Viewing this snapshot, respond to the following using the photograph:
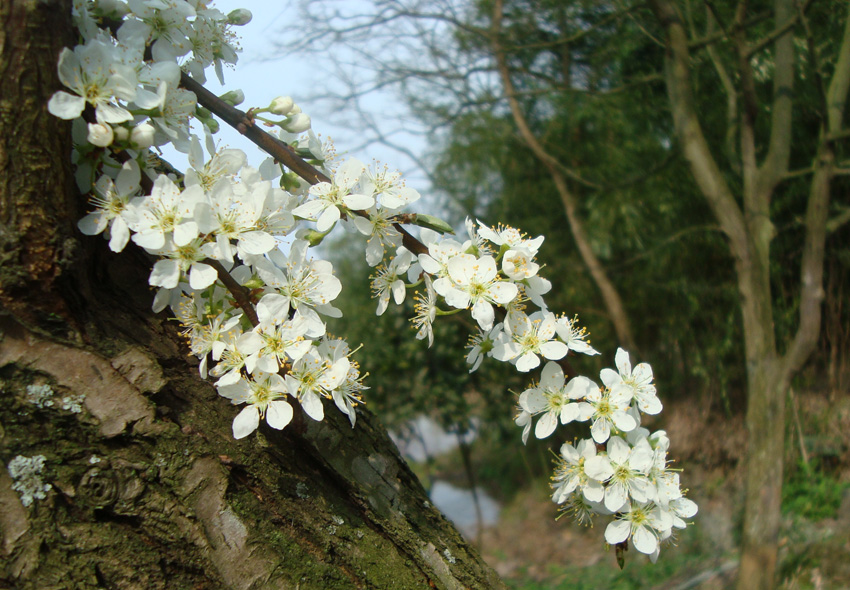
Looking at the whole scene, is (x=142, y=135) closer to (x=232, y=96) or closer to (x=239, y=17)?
(x=232, y=96)

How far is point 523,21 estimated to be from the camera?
5.48 meters

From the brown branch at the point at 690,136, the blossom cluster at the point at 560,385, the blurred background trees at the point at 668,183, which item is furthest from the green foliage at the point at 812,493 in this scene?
the blossom cluster at the point at 560,385

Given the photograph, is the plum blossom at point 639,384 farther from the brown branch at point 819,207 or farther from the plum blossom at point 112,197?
the brown branch at point 819,207

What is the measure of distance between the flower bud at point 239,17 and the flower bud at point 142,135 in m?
0.32

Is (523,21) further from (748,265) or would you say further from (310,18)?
(748,265)

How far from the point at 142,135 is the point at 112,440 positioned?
0.38 m

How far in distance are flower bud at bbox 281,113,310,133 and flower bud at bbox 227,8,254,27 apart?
200 millimetres

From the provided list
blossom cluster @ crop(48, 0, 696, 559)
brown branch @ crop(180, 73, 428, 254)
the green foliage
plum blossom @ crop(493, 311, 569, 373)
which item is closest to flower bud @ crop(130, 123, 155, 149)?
blossom cluster @ crop(48, 0, 696, 559)

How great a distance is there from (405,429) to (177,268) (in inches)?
233

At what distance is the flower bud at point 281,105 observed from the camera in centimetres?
88

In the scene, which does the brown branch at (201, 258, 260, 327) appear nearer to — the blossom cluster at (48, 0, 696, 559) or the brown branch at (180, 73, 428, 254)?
the blossom cluster at (48, 0, 696, 559)

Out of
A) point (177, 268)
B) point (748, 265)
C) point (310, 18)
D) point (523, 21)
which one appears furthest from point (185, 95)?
point (523, 21)

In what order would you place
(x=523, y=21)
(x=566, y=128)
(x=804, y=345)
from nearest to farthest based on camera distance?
(x=804, y=345), (x=523, y=21), (x=566, y=128)

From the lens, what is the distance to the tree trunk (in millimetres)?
682
